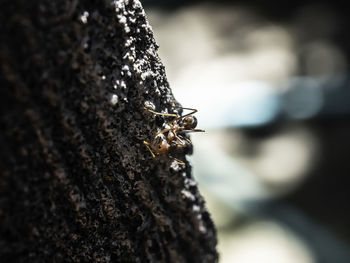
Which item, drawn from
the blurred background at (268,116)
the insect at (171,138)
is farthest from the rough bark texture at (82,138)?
the blurred background at (268,116)

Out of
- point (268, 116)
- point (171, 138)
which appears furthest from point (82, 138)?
point (268, 116)

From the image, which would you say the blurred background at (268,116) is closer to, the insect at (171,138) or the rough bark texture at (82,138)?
the insect at (171,138)

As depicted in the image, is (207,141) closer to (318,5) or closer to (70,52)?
(318,5)

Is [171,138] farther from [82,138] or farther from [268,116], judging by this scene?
[268,116]

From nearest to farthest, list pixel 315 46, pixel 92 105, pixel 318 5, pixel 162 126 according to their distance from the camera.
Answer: pixel 92 105
pixel 162 126
pixel 315 46
pixel 318 5

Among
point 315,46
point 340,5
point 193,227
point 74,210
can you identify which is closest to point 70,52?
point 74,210

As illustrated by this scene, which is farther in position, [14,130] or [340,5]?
[340,5]
